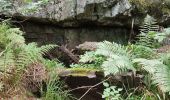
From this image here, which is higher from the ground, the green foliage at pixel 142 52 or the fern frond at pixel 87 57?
the green foliage at pixel 142 52

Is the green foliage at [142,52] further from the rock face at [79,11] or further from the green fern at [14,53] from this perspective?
the rock face at [79,11]

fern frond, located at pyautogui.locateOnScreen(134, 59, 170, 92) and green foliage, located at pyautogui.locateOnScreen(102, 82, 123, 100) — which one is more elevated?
fern frond, located at pyautogui.locateOnScreen(134, 59, 170, 92)

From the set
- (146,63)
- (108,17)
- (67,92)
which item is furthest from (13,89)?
(108,17)

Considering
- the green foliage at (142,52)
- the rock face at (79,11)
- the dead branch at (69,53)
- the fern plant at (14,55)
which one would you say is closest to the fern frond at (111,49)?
the green foliage at (142,52)

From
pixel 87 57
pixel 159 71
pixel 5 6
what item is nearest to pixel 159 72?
pixel 159 71

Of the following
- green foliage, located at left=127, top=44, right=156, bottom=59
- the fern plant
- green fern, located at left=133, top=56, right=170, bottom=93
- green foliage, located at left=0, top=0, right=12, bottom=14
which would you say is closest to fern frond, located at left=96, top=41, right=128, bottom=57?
green foliage, located at left=127, top=44, right=156, bottom=59

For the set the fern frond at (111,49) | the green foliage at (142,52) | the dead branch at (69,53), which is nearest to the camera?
the fern frond at (111,49)

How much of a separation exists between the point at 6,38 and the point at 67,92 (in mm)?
1393

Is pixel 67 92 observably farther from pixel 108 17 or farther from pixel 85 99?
pixel 108 17

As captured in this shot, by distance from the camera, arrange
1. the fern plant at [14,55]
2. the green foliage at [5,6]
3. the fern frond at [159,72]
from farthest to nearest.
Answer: the green foliage at [5,6], the fern plant at [14,55], the fern frond at [159,72]

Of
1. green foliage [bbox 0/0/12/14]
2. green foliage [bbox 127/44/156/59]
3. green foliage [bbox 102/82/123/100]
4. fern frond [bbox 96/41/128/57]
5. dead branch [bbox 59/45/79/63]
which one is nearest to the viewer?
green foliage [bbox 102/82/123/100]

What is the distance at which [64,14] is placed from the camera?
692 centimetres

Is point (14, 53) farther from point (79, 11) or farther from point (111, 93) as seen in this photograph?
point (79, 11)

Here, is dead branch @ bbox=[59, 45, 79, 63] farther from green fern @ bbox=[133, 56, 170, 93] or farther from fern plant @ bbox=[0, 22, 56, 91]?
green fern @ bbox=[133, 56, 170, 93]
